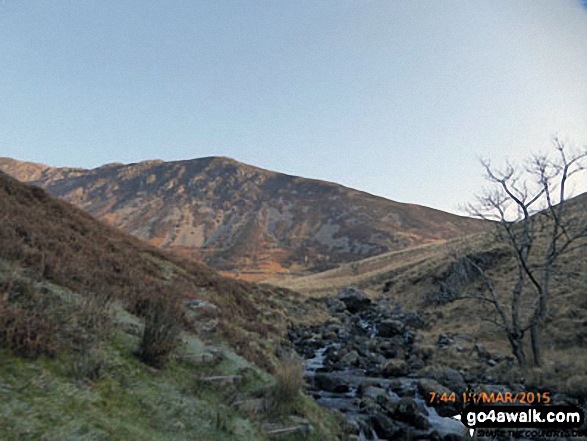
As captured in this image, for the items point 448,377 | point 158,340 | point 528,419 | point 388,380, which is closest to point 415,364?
point 448,377

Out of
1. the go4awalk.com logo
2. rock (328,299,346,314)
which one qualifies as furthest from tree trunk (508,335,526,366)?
rock (328,299,346,314)

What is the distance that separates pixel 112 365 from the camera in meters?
5.30

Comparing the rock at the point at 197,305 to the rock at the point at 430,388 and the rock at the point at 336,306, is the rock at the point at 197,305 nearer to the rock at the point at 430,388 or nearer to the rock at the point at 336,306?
the rock at the point at 430,388

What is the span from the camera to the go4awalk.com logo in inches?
338

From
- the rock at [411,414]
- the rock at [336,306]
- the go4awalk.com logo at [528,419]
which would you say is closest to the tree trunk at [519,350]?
the go4awalk.com logo at [528,419]

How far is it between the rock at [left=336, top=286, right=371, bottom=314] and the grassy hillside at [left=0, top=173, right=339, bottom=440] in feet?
84.5

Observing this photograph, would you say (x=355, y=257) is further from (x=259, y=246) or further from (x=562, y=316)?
(x=562, y=316)

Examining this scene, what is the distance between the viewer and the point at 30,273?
22.7ft

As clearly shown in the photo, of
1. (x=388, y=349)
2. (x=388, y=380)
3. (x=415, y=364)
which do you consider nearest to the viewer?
(x=388, y=380)

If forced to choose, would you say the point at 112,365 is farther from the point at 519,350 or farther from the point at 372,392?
the point at 519,350

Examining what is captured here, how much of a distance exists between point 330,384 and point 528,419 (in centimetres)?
547

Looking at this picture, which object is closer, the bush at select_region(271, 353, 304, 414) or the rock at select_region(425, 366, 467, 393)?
the bush at select_region(271, 353, 304, 414)

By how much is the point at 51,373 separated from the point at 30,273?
10.9 ft

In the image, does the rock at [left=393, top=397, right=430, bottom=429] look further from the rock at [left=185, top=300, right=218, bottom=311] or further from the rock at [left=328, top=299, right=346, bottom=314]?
the rock at [left=328, top=299, right=346, bottom=314]
